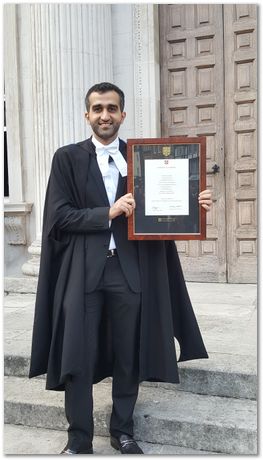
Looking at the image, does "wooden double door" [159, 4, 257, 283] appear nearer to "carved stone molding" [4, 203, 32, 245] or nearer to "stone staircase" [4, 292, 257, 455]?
"carved stone molding" [4, 203, 32, 245]

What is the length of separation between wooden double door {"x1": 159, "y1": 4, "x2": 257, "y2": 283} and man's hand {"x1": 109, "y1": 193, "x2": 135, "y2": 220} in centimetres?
385

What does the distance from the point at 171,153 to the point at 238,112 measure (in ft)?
12.6

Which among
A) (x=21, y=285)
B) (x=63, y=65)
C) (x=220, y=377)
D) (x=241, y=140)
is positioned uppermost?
(x=63, y=65)

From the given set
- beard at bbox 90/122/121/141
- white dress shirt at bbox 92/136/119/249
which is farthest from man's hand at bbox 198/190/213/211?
beard at bbox 90/122/121/141

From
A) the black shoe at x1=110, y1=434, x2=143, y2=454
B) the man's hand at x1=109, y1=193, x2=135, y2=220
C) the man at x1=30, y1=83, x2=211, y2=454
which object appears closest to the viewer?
the man's hand at x1=109, y1=193, x2=135, y2=220

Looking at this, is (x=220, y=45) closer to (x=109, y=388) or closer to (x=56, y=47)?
(x=56, y=47)

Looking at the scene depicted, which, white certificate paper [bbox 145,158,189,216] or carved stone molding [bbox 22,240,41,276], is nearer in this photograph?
white certificate paper [bbox 145,158,189,216]

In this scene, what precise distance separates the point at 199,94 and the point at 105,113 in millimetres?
3943

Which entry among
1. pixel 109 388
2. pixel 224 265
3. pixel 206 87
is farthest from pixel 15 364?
pixel 206 87

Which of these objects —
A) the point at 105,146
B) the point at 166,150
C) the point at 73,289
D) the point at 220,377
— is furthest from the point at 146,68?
the point at 73,289

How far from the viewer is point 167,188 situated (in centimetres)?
267

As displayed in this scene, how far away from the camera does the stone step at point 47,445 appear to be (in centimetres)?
305

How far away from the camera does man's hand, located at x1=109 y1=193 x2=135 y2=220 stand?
2.58 metres

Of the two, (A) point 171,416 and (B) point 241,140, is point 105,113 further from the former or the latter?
(B) point 241,140
